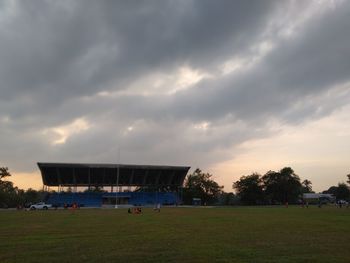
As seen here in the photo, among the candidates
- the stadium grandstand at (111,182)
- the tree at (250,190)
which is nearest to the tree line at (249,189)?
the tree at (250,190)

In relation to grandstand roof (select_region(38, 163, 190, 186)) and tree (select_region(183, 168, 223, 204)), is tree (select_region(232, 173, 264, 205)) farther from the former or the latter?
grandstand roof (select_region(38, 163, 190, 186))

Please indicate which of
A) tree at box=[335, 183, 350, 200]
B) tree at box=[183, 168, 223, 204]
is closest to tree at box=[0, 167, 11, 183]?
tree at box=[183, 168, 223, 204]

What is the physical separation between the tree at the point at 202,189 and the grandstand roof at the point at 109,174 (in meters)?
14.1

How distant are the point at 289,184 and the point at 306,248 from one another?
12840cm

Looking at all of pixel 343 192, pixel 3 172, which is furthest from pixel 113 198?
pixel 343 192

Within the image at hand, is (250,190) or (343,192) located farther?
(343,192)

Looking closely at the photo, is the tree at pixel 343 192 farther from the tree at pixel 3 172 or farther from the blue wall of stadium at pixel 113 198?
the tree at pixel 3 172

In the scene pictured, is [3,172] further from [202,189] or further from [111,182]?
[202,189]

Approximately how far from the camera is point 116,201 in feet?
344

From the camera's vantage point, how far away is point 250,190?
430 feet

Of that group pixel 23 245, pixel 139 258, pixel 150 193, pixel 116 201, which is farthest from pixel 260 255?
pixel 150 193

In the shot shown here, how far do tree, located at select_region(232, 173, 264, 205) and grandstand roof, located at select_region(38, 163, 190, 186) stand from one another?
2190cm

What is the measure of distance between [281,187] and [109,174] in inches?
2143

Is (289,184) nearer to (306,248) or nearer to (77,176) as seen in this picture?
(77,176)
